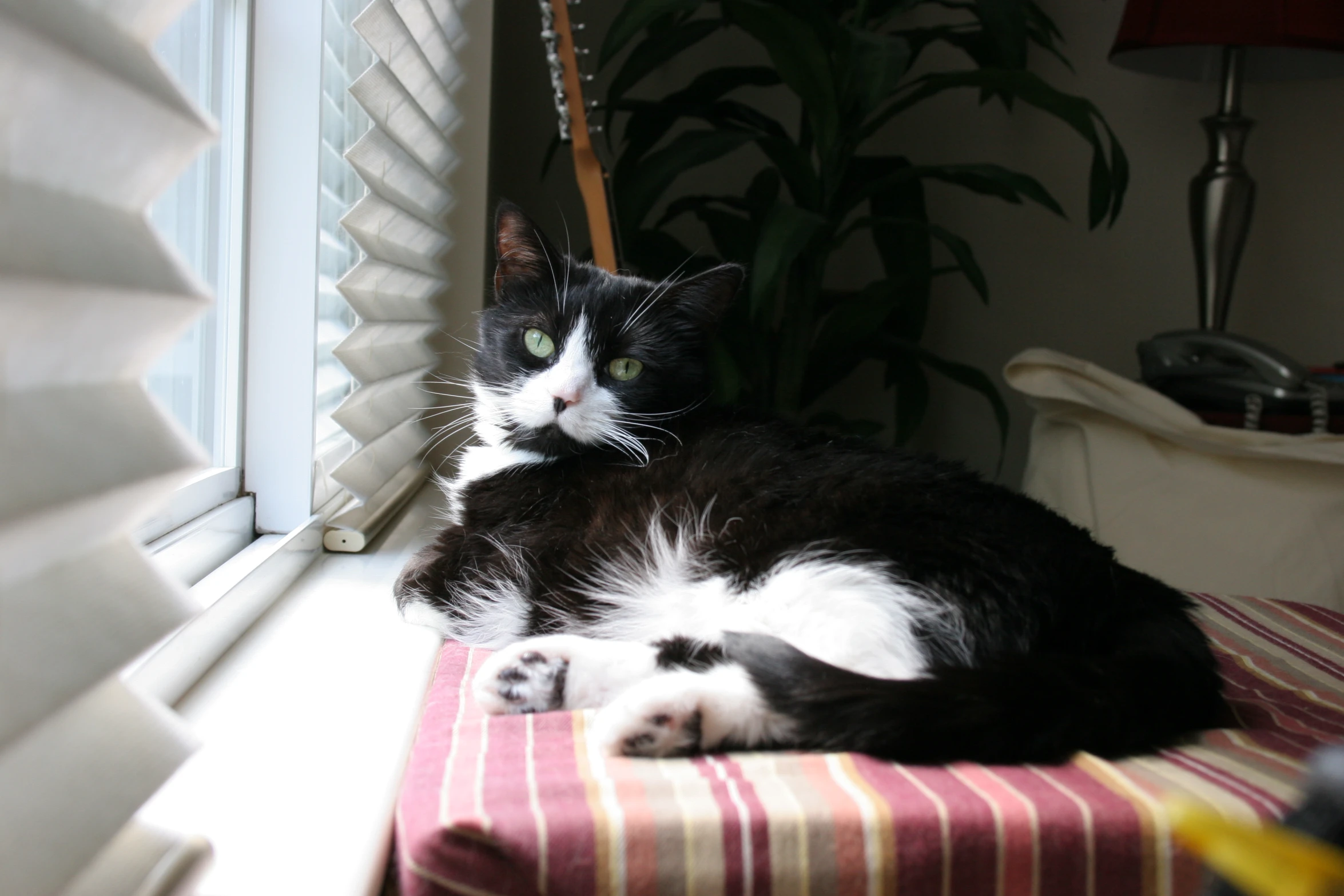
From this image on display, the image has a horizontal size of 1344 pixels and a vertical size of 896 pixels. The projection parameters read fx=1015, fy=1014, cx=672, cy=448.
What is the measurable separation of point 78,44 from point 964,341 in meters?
2.61

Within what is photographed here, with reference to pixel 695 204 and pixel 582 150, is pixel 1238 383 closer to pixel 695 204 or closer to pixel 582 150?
pixel 695 204

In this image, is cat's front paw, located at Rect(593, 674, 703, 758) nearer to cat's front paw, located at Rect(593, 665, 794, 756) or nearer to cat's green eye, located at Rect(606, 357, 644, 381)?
cat's front paw, located at Rect(593, 665, 794, 756)

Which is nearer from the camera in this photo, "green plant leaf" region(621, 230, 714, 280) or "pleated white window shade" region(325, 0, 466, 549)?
"pleated white window shade" region(325, 0, 466, 549)

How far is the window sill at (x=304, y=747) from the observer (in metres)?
0.53

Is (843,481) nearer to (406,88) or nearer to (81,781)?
(81,781)

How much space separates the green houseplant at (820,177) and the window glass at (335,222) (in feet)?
1.95

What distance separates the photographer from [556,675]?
2.57 feet

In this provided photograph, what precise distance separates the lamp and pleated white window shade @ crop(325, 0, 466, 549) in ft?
4.88

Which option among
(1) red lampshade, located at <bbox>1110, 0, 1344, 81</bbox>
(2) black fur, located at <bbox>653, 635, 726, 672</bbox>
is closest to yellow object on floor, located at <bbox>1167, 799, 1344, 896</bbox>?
(2) black fur, located at <bbox>653, 635, 726, 672</bbox>

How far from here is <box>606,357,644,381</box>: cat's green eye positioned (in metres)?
1.10

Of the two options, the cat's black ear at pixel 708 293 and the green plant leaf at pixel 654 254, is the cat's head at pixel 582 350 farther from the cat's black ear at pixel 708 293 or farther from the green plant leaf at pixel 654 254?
the green plant leaf at pixel 654 254

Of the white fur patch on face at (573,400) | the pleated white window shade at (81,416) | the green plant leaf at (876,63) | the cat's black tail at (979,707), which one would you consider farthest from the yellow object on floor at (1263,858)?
the green plant leaf at (876,63)

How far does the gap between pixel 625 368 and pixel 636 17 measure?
1011 mm

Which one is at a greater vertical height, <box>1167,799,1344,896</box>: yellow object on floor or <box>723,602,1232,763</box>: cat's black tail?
<box>1167,799,1344,896</box>: yellow object on floor
